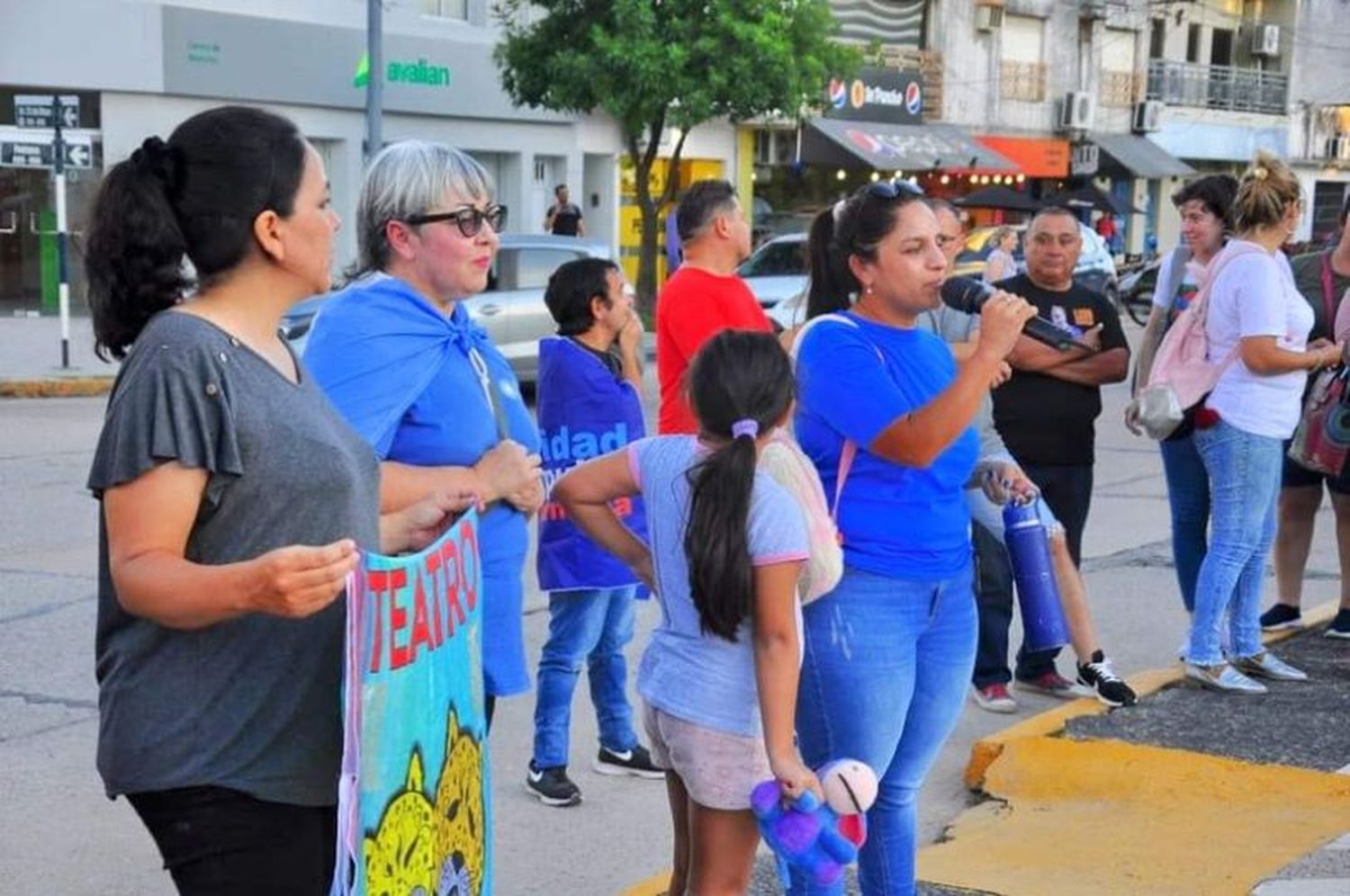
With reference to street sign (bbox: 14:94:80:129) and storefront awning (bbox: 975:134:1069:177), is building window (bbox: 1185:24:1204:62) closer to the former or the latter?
storefront awning (bbox: 975:134:1069:177)

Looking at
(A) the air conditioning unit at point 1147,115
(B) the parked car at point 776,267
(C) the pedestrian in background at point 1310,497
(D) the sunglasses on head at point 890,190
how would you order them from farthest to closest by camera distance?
(A) the air conditioning unit at point 1147,115
(B) the parked car at point 776,267
(C) the pedestrian in background at point 1310,497
(D) the sunglasses on head at point 890,190

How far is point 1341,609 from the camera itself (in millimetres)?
7602

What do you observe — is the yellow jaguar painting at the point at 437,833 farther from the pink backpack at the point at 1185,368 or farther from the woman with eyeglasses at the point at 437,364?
the pink backpack at the point at 1185,368

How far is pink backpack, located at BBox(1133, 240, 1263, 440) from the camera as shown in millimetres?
6602

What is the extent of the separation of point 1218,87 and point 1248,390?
1741 inches

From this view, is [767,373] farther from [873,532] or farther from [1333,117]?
[1333,117]

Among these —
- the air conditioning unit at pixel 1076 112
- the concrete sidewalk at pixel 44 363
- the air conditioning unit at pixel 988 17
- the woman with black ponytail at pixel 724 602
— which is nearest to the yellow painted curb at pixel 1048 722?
the woman with black ponytail at pixel 724 602

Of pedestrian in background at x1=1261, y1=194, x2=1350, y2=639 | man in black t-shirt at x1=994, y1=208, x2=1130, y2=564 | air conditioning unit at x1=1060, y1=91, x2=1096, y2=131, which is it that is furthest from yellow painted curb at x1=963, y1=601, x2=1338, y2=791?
air conditioning unit at x1=1060, y1=91, x2=1096, y2=131

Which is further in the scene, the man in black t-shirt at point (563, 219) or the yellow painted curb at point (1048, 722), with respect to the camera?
the man in black t-shirt at point (563, 219)

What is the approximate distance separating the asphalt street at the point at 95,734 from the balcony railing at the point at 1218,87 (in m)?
36.7

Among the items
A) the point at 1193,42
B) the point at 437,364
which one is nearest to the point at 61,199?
the point at 437,364

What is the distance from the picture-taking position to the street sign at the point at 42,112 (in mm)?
17359

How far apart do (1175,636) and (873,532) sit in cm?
447

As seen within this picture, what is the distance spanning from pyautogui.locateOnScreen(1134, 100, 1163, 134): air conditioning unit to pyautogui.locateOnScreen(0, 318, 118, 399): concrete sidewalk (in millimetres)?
28936
